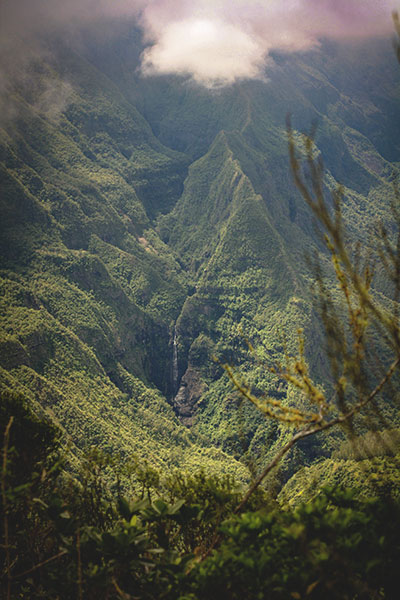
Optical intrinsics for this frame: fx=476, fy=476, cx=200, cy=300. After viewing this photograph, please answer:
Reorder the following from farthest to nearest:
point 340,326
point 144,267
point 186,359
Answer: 1. point 144,267
2. point 186,359
3. point 340,326

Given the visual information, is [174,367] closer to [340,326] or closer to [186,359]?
[186,359]

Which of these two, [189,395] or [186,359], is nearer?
[189,395]

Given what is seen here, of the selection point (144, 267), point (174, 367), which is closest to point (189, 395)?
point (174, 367)

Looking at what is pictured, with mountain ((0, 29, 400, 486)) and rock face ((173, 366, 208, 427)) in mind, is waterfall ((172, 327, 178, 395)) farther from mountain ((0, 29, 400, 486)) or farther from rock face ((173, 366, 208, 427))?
rock face ((173, 366, 208, 427))

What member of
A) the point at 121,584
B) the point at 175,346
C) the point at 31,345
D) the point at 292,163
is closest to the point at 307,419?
the point at 292,163

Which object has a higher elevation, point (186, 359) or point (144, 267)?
point (144, 267)
